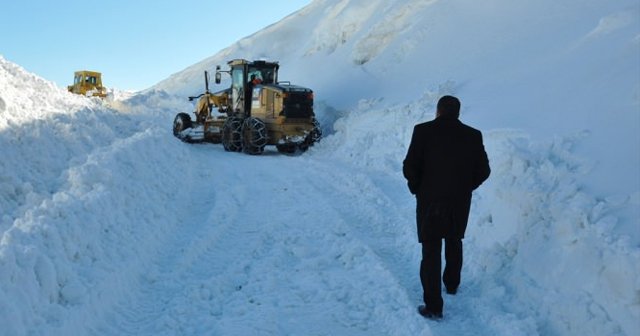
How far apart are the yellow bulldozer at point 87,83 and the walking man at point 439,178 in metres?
28.5

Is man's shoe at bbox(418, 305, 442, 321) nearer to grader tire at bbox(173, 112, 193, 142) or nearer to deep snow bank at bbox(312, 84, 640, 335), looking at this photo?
deep snow bank at bbox(312, 84, 640, 335)

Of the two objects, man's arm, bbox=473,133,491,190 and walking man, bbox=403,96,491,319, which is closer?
walking man, bbox=403,96,491,319

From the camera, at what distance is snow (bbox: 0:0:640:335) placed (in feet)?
14.2

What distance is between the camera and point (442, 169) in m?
4.84

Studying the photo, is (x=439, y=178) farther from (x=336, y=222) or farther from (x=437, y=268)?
(x=336, y=222)

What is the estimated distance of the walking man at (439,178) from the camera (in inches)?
190

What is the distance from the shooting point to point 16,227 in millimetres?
4766

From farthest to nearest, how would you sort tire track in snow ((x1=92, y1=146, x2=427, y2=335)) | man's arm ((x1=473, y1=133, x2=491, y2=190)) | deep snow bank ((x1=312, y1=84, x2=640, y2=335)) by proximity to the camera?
man's arm ((x1=473, y1=133, x2=491, y2=190)) < tire track in snow ((x1=92, y1=146, x2=427, y2=335)) < deep snow bank ((x1=312, y1=84, x2=640, y2=335))

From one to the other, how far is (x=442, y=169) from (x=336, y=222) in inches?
111

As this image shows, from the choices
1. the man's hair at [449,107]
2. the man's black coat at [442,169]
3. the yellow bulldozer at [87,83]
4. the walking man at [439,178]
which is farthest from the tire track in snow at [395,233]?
the yellow bulldozer at [87,83]

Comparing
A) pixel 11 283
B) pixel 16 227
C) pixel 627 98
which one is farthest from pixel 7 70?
pixel 627 98

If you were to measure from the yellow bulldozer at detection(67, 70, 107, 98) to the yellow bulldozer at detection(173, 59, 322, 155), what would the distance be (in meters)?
15.4

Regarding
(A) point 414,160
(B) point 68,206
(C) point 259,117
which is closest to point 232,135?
(C) point 259,117

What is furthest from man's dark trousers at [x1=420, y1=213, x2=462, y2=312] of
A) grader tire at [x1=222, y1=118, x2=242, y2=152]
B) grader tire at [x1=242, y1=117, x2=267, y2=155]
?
grader tire at [x1=222, y1=118, x2=242, y2=152]
